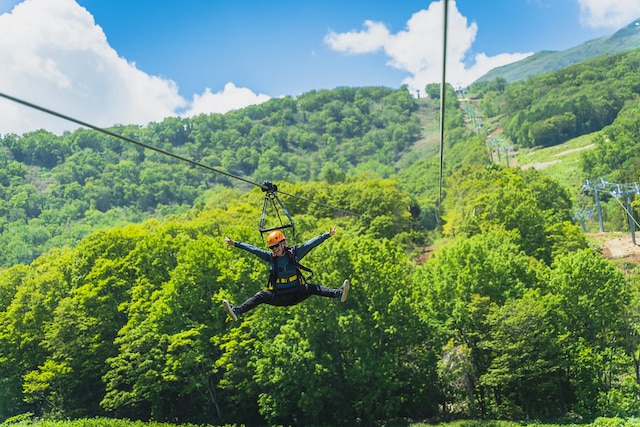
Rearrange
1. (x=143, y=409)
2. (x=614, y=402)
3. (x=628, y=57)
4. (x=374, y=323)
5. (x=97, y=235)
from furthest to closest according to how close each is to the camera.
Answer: (x=628, y=57) → (x=97, y=235) → (x=143, y=409) → (x=374, y=323) → (x=614, y=402)

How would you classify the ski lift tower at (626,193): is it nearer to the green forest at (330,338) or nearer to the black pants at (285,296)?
the green forest at (330,338)

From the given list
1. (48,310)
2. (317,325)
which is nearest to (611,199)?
(317,325)

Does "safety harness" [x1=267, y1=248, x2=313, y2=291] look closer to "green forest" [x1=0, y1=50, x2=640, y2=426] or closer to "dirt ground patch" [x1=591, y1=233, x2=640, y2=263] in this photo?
"green forest" [x1=0, y1=50, x2=640, y2=426]

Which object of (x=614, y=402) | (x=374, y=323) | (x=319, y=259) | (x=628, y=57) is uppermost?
(x=628, y=57)

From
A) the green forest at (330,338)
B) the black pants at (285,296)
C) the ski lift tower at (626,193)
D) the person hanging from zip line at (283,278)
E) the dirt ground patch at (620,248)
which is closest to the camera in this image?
the person hanging from zip line at (283,278)

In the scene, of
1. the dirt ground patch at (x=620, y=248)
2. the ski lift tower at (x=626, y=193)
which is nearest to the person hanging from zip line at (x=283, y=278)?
the ski lift tower at (x=626, y=193)

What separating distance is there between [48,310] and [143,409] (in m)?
10.3

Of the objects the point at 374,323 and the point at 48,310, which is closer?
the point at 374,323

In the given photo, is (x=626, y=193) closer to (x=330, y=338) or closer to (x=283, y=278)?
(x=330, y=338)

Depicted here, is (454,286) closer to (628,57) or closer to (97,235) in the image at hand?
(97,235)

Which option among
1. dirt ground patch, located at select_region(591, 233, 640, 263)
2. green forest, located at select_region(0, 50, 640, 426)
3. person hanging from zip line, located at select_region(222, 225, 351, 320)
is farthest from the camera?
dirt ground patch, located at select_region(591, 233, 640, 263)

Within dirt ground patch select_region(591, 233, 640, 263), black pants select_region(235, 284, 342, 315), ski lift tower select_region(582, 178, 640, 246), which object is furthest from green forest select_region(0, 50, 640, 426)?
black pants select_region(235, 284, 342, 315)

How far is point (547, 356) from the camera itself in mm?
32000

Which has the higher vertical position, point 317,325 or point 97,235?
point 97,235
